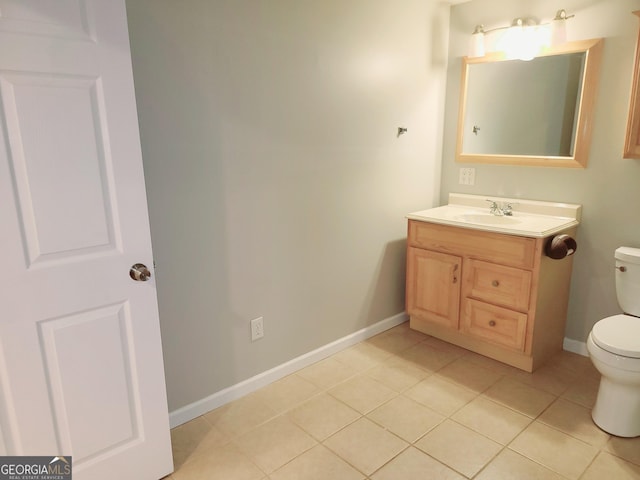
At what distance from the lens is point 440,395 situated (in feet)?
7.39

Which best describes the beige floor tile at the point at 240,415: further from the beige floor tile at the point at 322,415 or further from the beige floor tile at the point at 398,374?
the beige floor tile at the point at 398,374

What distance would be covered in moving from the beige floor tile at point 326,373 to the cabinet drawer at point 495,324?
2.48 ft

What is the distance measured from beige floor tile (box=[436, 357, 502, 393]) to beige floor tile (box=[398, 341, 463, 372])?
0.16 feet

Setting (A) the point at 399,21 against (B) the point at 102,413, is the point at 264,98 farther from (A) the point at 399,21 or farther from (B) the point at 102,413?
(B) the point at 102,413

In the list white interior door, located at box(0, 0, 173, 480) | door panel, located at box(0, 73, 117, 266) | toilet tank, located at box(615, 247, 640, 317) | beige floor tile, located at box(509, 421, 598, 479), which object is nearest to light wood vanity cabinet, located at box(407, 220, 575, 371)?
toilet tank, located at box(615, 247, 640, 317)

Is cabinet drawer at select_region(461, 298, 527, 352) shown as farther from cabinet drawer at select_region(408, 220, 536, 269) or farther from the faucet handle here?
the faucet handle

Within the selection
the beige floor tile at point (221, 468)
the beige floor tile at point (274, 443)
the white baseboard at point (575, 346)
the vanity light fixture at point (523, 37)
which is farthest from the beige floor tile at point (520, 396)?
the vanity light fixture at point (523, 37)

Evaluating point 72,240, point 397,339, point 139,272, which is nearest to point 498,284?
point 397,339

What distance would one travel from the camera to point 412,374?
246 cm

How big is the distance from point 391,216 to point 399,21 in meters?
1.19

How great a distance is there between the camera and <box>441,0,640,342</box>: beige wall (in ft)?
7.45

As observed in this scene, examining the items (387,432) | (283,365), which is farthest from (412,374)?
(283,365)

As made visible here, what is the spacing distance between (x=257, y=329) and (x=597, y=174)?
2062 millimetres

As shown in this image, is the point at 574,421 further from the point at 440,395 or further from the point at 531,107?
the point at 531,107
